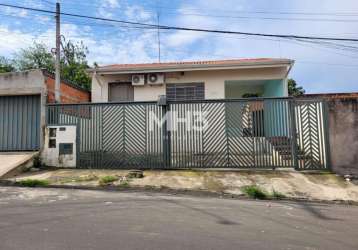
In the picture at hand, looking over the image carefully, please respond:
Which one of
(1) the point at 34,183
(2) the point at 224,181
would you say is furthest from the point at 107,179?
(2) the point at 224,181

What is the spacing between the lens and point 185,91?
1471 cm

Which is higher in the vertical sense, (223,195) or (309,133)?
(309,133)

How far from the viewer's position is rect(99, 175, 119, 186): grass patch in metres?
9.02

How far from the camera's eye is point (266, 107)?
426 inches

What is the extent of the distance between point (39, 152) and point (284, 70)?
35.9ft

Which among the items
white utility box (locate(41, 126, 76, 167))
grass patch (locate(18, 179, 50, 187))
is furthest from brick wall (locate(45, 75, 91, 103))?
grass patch (locate(18, 179, 50, 187))

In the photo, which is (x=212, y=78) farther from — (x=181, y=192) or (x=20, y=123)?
(x=20, y=123)

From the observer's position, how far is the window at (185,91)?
14641 mm

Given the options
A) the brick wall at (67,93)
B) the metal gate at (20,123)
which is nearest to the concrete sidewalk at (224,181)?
the metal gate at (20,123)

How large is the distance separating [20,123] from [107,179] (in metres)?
5.55

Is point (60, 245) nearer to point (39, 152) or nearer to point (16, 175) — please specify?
point (16, 175)

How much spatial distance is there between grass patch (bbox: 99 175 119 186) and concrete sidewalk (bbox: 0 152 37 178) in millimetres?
3297

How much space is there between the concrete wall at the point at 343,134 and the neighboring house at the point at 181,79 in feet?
12.9

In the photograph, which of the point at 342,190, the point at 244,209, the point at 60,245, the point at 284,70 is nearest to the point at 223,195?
the point at 244,209
